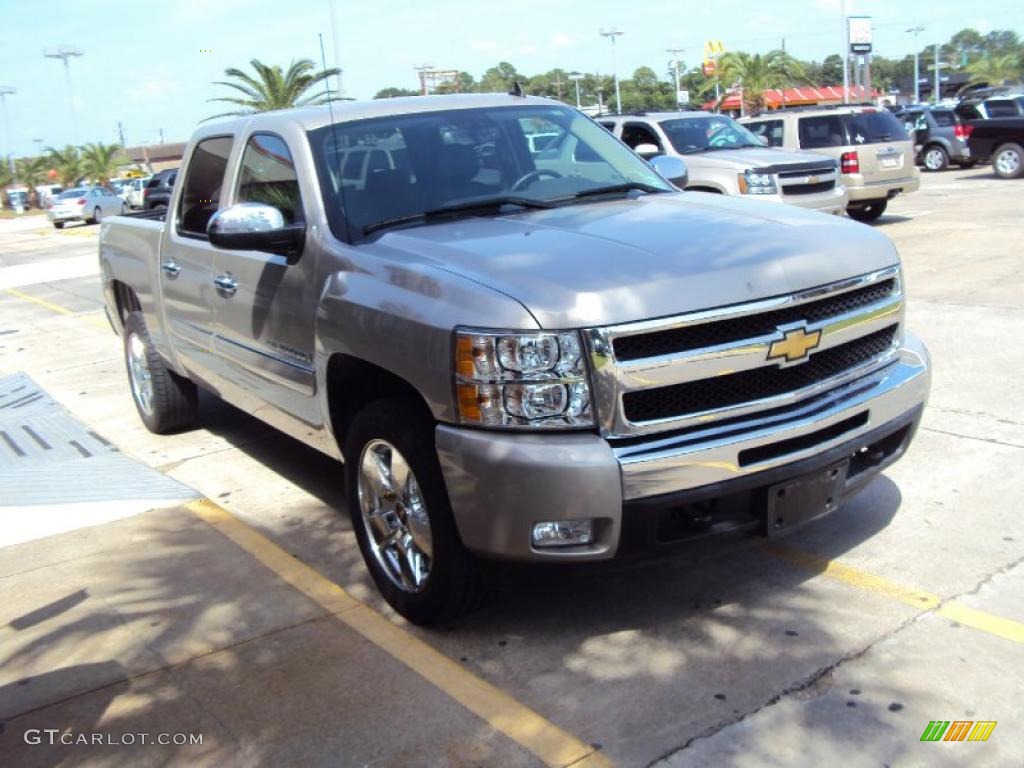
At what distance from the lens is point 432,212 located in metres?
4.46

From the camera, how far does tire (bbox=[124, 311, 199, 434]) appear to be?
6.91 metres

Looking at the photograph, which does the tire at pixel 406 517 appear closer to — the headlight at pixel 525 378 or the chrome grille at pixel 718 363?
the headlight at pixel 525 378

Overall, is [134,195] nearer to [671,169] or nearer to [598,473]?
[671,169]

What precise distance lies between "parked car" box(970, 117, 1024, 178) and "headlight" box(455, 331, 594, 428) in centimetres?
2080

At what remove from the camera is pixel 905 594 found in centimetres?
398

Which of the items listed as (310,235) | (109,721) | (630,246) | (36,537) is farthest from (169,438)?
(630,246)

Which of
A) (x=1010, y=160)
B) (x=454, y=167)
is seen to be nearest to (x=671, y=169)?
(x=454, y=167)

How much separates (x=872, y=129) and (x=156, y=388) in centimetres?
1196

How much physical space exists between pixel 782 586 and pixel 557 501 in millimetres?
1305

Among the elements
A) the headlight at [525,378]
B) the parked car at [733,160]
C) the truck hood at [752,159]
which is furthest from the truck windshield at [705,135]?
the headlight at [525,378]

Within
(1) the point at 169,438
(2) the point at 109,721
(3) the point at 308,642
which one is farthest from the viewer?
(1) the point at 169,438

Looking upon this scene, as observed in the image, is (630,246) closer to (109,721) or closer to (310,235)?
(310,235)

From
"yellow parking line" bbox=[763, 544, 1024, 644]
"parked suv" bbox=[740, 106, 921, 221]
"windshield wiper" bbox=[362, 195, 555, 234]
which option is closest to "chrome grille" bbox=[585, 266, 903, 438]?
"yellow parking line" bbox=[763, 544, 1024, 644]

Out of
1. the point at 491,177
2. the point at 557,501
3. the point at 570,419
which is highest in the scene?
the point at 491,177
